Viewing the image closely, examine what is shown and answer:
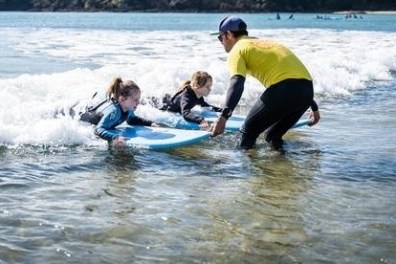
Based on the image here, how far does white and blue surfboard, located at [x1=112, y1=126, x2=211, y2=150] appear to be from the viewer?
280 inches

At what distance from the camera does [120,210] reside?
482 cm

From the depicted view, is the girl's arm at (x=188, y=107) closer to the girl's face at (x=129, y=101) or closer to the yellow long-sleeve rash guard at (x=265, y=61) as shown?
the girl's face at (x=129, y=101)

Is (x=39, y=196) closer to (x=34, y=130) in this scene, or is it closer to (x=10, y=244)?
(x=10, y=244)

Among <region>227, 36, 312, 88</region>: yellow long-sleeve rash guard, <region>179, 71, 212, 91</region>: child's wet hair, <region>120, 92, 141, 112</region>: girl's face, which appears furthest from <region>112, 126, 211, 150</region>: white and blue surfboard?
<region>227, 36, 312, 88</region>: yellow long-sleeve rash guard

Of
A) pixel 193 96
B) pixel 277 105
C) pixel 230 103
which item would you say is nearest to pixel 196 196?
pixel 230 103

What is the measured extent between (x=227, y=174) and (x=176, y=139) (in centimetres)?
126

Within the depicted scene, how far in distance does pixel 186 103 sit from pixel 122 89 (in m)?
1.44

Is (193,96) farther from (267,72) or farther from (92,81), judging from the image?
(92,81)

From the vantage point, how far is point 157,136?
7453 millimetres

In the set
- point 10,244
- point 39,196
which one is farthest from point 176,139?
point 10,244

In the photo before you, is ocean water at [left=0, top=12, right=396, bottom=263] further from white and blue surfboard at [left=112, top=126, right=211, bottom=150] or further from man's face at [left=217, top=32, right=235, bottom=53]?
man's face at [left=217, top=32, right=235, bottom=53]

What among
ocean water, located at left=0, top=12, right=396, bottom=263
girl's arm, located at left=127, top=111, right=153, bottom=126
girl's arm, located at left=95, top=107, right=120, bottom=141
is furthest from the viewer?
girl's arm, located at left=127, top=111, right=153, bottom=126

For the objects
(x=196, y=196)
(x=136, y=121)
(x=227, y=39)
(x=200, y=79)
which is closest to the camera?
(x=196, y=196)

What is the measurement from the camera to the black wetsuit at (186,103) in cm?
833
